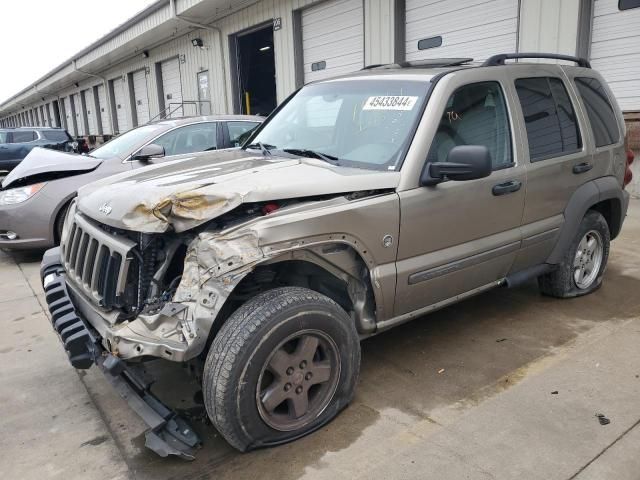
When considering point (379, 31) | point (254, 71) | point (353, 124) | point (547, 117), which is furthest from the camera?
point (254, 71)

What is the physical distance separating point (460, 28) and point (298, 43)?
4778 mm

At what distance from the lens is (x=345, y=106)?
12.0 ft

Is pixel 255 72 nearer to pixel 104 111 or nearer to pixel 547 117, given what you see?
pixel 104 111

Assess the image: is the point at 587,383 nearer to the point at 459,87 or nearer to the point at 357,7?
the point at 459,87

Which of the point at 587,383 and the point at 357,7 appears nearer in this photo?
the point at 587,383

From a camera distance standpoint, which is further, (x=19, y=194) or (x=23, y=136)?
(x=23, y=136)

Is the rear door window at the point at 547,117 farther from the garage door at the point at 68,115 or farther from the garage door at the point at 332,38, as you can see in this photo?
the garage door at the point at 68,115

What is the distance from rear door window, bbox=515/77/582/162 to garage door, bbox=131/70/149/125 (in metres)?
20.1

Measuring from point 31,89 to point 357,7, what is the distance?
109ft

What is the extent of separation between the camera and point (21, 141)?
1745cm

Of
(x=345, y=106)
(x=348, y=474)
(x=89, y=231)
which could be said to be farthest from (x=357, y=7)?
(x=348, y=474)

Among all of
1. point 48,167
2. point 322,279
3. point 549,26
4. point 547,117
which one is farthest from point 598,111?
point 48,167

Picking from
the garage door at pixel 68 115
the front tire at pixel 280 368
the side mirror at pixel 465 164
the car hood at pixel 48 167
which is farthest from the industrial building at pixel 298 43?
the garage door at pixel 68 115

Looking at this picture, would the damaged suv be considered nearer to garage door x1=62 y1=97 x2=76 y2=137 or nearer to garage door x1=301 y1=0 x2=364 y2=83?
garage door x1=301 y1=0 x2=364 y2=83
